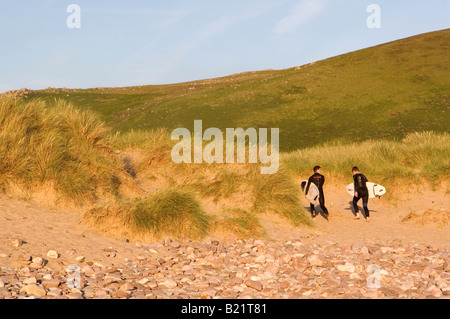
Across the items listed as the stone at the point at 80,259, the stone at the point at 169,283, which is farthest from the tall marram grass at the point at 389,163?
the stone at the point at 169,283

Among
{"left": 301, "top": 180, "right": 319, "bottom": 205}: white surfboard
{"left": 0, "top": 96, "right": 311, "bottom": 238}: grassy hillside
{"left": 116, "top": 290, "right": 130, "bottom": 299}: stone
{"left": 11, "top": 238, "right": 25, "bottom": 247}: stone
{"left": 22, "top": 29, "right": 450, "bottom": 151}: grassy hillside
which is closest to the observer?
{"left": 116, "top": 290, "right": 130, "bottom": 299}: stone

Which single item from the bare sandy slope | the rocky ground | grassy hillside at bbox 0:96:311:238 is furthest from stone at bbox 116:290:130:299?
grassy hillside at bbox 0:96:311:238

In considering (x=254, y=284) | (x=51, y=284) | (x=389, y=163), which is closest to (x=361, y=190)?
(x=389, y=163)

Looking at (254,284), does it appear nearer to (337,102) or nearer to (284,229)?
(284,229)

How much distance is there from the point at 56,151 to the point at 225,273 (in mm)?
5748

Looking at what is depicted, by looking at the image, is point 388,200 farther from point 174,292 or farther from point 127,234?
point 174,292

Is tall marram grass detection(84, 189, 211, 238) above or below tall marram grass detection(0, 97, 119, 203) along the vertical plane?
below

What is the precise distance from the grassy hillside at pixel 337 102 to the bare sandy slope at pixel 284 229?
1456cm

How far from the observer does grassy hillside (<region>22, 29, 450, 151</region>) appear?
1300 inches

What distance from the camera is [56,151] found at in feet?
38.1

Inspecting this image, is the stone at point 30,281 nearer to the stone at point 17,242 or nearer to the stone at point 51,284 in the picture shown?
the stone at point 51,284

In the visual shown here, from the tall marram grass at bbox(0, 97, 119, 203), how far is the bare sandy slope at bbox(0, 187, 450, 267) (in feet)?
2.42

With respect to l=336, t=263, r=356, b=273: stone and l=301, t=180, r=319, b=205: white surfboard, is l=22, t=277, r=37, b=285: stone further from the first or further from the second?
l=301, t=180, r=319, b=205: white surfboard

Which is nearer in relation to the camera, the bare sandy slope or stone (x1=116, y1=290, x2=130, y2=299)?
stone (x1=116, y1=290, x2=130, y2=299)
